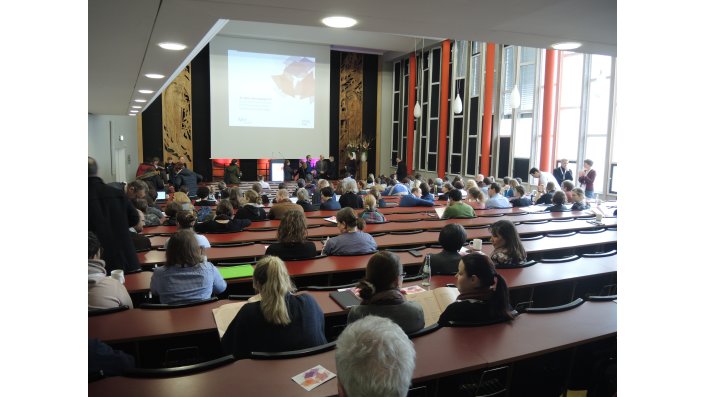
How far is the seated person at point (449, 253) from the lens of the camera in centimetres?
371

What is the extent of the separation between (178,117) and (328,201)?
35.2 feet

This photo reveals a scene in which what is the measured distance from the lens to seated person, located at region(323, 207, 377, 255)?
14.5 feet

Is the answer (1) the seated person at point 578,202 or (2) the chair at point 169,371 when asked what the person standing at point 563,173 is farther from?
(2) the chair at point 169,371

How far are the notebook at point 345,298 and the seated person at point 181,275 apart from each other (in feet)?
3.10

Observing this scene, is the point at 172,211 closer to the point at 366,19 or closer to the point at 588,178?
the point at 366,19

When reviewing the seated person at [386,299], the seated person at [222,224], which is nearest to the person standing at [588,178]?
the seated person at [222,224]

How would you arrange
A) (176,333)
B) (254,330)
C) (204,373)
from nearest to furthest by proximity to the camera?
(204,373)
(254,330)
(176,333)

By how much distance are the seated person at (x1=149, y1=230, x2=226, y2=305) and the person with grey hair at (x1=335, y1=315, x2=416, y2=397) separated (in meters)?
1.95

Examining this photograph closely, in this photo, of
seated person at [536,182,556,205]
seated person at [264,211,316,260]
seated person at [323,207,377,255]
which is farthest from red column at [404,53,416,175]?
seated person at [264,211,316,260]
